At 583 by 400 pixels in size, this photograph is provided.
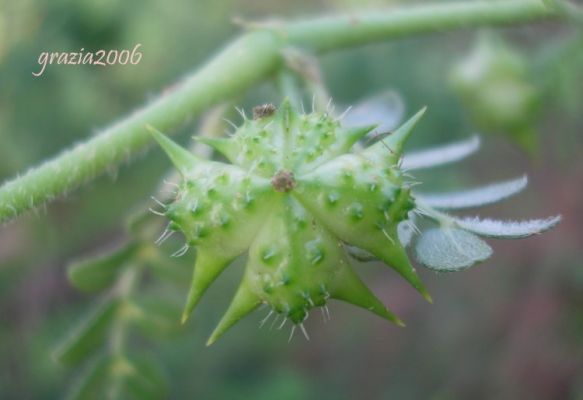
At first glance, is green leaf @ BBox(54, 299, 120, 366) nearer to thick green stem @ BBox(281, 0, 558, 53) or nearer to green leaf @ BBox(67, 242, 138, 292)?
green leaf @ BBox(67, 242, 138, 292)

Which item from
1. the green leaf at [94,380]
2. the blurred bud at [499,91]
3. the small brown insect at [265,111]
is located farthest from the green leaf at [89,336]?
the blurred bud at [499,91]

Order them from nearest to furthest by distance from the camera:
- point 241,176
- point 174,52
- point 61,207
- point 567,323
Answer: point 241,176 < point 567,323 < point 174,52 < point 61,207

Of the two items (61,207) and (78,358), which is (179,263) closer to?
(78,358)

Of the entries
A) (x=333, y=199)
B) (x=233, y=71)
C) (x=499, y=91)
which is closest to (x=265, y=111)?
(x=333, y=199)

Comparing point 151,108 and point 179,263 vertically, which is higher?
point 151,108

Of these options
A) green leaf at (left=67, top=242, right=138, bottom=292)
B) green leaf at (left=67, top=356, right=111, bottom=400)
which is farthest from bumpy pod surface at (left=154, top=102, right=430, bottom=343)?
green leaf at (left=67, top=356, right=111, bottom=400)

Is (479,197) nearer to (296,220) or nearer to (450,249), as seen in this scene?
(450,249)

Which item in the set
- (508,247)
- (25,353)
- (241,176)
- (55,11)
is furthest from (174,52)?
(241,176)
